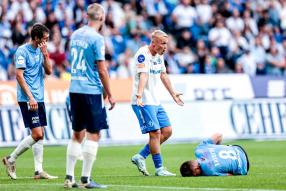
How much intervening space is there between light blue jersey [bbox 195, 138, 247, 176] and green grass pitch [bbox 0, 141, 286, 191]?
27 cm

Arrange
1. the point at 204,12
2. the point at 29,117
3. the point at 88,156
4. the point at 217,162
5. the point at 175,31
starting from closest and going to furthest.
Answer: the point at 88,156 < the point at 217,162 < the point at 29,117 < the point at 175,31 < the point at 204,12

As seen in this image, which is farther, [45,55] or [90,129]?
[45,55]

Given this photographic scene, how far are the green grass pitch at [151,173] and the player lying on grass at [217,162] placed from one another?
235mm

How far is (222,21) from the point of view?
2394 cm

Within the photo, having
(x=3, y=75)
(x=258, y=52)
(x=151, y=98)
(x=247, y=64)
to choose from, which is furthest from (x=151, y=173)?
(x=258, y=52)

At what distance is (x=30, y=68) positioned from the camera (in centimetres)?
906

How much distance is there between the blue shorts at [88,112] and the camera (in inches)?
283

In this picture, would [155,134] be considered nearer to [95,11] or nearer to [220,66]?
[95,11]

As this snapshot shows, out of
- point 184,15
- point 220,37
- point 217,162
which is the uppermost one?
point 184,15

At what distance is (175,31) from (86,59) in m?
16.4

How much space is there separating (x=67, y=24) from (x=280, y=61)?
9.36m

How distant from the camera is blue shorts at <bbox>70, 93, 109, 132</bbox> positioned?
7176mm

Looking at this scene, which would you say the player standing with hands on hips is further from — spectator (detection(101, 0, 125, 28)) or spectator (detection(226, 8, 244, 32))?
spectator (detection(226, 8, 244, 32))

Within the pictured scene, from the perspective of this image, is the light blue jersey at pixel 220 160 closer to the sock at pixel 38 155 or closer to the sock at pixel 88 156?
the sock at pixel 88 156
